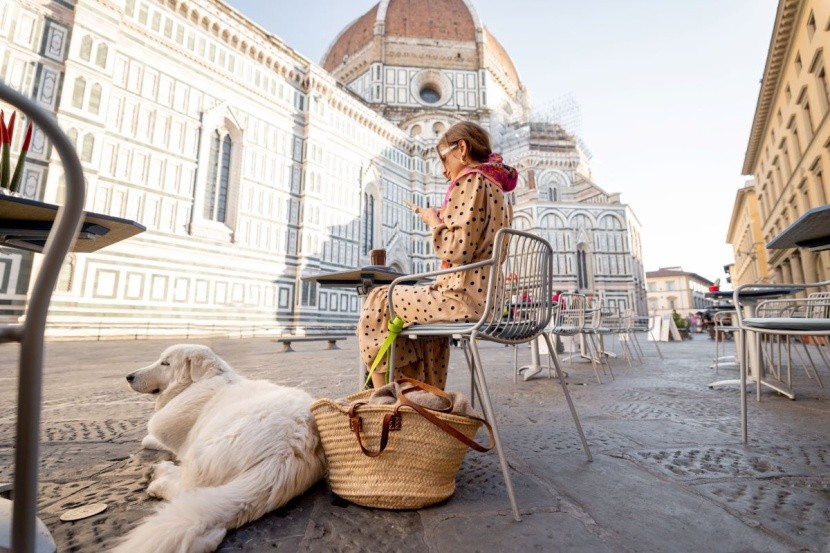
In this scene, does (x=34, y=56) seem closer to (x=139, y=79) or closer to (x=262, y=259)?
(x=139, y=79)

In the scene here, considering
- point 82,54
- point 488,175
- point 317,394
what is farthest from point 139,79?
point 488,175

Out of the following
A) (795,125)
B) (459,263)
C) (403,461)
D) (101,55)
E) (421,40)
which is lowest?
(403,461)

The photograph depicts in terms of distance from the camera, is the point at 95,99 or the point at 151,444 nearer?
the point at 151,444

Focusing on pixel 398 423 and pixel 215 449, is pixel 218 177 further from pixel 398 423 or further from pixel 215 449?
pixel 398 423

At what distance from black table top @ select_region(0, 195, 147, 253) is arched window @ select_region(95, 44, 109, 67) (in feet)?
39.4

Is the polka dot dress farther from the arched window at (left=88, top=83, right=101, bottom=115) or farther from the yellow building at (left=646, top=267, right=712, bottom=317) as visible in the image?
the yellow building at (left=646, top=267, right=712, bottom=317)

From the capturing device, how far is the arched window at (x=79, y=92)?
9691 millimetres

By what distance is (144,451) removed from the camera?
160 cm

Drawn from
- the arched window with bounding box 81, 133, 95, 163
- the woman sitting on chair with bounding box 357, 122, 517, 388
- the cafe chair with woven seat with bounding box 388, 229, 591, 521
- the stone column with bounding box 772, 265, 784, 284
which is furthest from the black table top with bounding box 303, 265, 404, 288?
the stone column with bounding box 772, 265, 784, 284

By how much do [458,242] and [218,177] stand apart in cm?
1339

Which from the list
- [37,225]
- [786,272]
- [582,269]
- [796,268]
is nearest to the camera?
[37,225]

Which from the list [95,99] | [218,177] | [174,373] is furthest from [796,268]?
[95,99]

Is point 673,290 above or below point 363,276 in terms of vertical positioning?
above

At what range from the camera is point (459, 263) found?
5.11 feet
